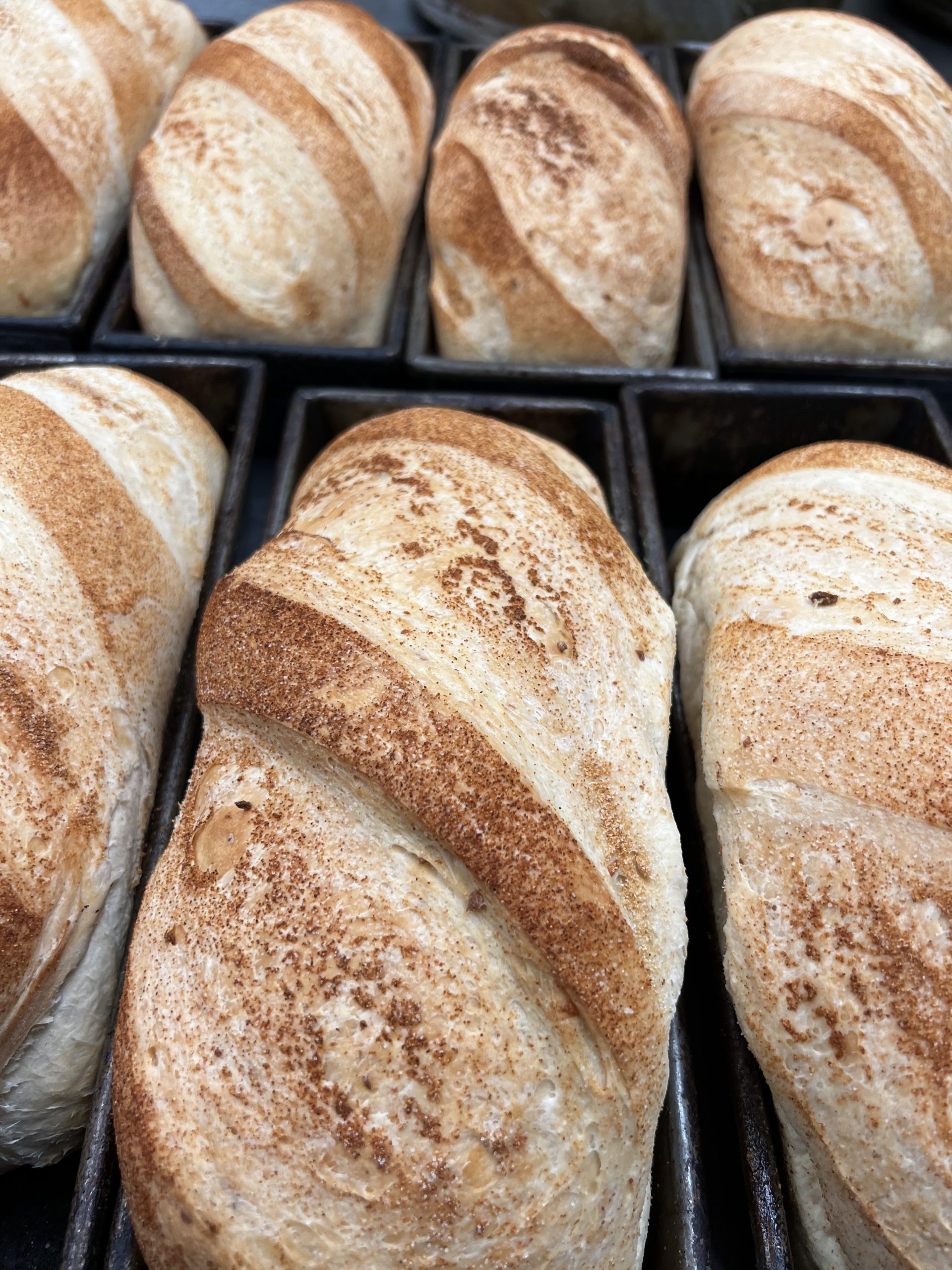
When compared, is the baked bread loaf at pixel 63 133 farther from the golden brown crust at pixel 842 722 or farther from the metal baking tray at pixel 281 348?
the golden brown crust at pixel 842 722

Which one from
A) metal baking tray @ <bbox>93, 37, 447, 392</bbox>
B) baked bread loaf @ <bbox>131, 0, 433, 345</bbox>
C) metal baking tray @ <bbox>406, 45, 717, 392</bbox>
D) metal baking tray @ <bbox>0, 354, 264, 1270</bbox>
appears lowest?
metal baking tray @ <bbox>0, 354, 264, 1270</bbox>

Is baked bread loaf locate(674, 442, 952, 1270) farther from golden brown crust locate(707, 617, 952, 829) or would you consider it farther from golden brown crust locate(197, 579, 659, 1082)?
golden brown crust locate(197, 579, 659, 1082)

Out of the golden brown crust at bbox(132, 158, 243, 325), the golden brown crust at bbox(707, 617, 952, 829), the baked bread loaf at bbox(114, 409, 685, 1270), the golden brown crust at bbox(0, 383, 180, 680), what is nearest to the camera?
the baked bread loaf at bbox(114, 409, 685, 1270)

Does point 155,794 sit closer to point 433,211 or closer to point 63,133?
point 433,211

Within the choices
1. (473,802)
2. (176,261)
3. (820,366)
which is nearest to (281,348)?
(176,261)

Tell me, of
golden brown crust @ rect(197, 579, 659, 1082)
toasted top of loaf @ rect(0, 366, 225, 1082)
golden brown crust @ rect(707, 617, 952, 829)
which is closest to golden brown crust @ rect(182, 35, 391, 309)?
toasted top of loaf @ rect(0, 366, 225, 1082)

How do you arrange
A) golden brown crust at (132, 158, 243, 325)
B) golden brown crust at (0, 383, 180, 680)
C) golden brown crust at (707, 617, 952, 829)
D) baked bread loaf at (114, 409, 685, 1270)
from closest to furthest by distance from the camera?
1. baked bread loaf at (114, 409, 685, 1270)
2. golden brown crust at (707, 617, 952, 829)
3. golden brown crust at (0, 383, 180, 680)
4. golden brown crust at (132, 158, 243, 325)

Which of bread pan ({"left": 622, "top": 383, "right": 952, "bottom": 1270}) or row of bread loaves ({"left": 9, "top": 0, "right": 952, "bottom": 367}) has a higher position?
row of bread loaves ({"left": 9, "top": 0, "right": 952, "bottom": 367})

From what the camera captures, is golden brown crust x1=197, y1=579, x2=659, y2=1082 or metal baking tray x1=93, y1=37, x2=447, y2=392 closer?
golden brown crust x1=197, y1=579, x2=659, y2=1082
